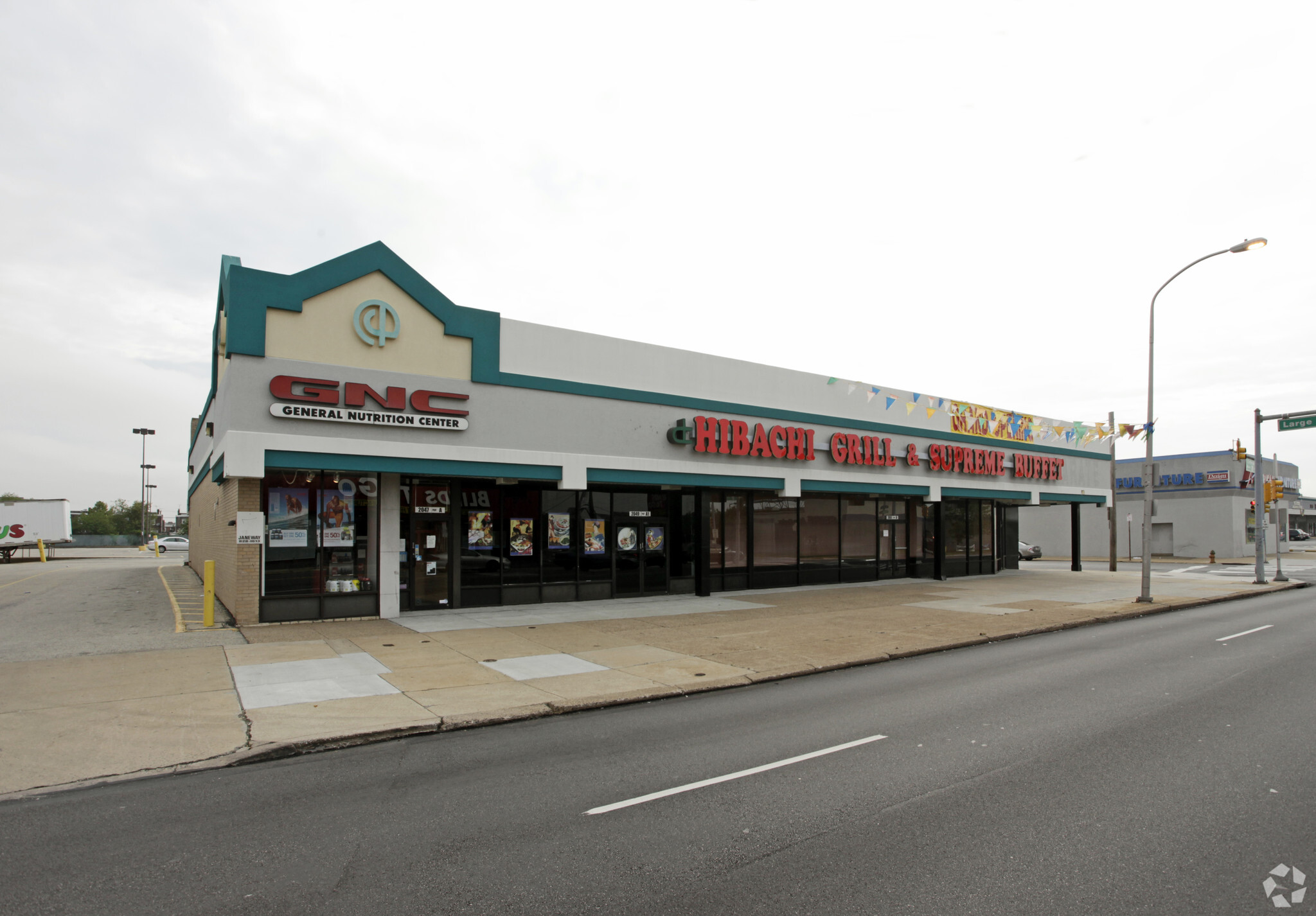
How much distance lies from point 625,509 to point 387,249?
8.89 metres

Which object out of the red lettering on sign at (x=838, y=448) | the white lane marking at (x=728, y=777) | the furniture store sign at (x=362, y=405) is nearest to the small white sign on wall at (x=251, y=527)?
the furniture store sign at (x=362, y=405)

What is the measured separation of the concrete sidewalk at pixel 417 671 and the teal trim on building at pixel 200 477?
10572mm

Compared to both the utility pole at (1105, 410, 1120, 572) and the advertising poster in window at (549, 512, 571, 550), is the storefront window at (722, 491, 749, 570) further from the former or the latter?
the utility pole at (1105, 410, 1120, 572)

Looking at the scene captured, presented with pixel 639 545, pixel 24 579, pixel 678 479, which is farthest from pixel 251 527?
pixel 24 579

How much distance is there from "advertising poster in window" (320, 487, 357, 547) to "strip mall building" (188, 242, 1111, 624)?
54 millimetres

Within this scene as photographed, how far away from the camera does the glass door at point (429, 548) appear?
54.9ft

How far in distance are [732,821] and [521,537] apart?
13.6m

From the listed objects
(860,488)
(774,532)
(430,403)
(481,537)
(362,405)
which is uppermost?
(430,403)

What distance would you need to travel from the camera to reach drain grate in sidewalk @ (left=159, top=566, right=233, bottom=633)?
14609 mm

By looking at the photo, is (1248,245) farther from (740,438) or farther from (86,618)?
(86,618)

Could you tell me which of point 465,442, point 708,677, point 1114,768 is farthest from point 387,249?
point 1114,768

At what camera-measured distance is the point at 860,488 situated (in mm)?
23984

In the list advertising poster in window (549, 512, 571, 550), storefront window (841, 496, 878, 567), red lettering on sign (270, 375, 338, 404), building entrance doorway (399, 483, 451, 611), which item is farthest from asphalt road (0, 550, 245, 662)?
storefront window (841, 496, 878, 567)

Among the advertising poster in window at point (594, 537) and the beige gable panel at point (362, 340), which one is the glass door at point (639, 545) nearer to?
the advertising poster in window at point (594, 537)
